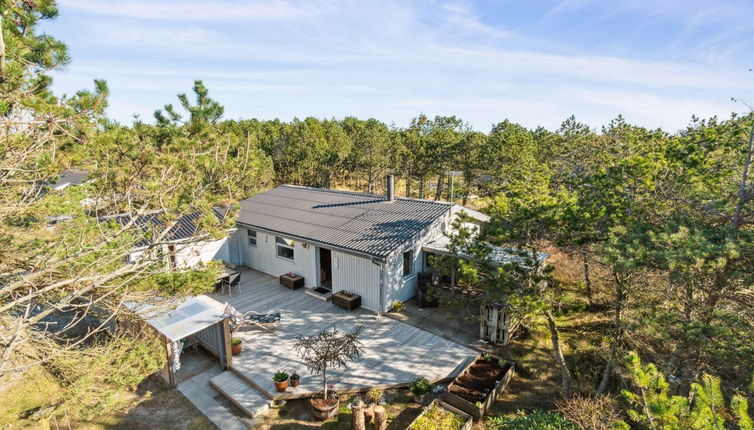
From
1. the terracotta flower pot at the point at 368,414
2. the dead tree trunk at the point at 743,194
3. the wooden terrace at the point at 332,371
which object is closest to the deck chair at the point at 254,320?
the wooden terrace at the point at 332,371

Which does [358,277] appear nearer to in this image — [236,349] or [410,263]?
[410,263]

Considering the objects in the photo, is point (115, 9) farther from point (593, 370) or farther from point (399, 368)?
point (593, 370)

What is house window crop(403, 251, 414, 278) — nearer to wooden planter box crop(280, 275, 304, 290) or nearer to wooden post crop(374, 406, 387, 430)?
wooden planter box crop(280, 275, 304, 290)

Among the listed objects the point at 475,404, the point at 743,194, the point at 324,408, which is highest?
the point at 743,194

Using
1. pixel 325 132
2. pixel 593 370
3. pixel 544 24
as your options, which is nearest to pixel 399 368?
pixel 593 370

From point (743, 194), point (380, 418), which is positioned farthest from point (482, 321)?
point (743, 194)

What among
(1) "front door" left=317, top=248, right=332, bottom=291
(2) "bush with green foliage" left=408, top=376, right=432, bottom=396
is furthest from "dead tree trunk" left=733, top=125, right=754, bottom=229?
(1) "front door" left=317, top=248, right=332, bottom=291
